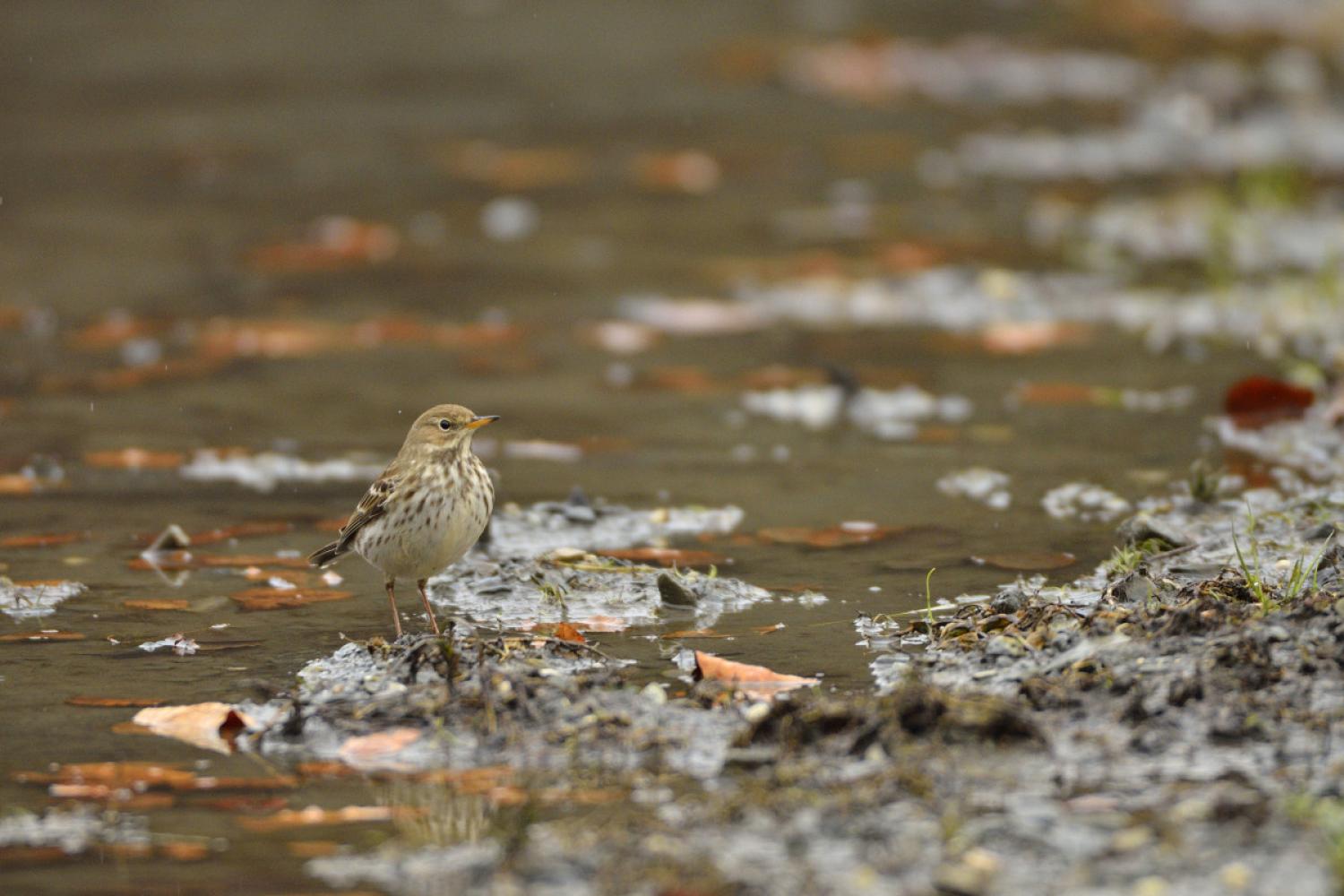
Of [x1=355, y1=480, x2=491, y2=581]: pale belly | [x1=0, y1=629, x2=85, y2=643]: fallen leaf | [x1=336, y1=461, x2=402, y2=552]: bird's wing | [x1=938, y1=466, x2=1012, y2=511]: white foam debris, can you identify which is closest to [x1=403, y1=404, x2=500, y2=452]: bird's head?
[x1=336, y1=461, x2=402, y2=552]: bird's wing

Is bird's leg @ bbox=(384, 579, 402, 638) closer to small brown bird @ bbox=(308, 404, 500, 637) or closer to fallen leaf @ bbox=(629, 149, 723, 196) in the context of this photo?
small brown bird @ bbox=(308, 404, 500, 637)

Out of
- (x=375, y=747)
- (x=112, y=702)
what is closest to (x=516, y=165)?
(x=112, y=702)

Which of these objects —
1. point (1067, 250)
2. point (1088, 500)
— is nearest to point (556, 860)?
point (1088, 500)

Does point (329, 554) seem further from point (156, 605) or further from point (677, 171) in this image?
point (677, 171)

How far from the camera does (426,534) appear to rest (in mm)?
5445

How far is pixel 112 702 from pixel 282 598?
3.64 feet

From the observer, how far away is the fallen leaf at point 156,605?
590 centimetres

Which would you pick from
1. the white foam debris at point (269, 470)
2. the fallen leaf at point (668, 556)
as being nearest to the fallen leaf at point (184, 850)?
the fallen leaf at point (668, 556)

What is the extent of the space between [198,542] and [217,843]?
112 inches

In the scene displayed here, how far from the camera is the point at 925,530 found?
6719 millimetres

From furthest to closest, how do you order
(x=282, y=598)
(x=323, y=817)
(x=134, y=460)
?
(x=134, y=460) → (x=282, y=598) → (x=323, y=817)

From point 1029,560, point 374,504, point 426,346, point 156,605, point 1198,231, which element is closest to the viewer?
point 374,504

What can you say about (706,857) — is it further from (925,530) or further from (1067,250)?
(1067,250)

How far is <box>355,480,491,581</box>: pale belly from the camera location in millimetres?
5438
